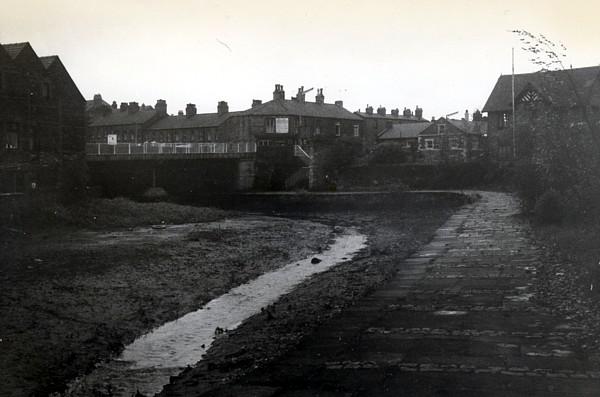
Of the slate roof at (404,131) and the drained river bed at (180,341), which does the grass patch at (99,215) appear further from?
the slate roof at (404,131)

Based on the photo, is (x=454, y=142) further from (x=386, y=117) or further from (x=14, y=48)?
(x=14, y=48)

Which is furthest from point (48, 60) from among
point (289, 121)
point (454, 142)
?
point (454, 142)

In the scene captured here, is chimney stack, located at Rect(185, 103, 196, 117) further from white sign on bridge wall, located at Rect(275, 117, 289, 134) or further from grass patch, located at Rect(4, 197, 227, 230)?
grass patch, located at Rect(4, 197, 227, 230)

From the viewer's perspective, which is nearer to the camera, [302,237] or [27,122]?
[302,237]

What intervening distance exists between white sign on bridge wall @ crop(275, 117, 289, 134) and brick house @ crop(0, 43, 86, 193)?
30.3 meters

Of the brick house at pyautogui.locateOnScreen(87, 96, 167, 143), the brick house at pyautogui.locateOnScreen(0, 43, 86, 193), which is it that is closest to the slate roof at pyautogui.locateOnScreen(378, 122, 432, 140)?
the brick house at pyautogui.locateOnScreen(87, 96, 167, 143)

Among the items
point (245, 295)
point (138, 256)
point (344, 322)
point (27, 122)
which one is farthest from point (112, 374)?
point (27, 122)

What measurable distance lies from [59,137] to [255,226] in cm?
1762

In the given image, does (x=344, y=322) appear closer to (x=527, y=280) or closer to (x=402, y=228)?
(x=527, y=280)

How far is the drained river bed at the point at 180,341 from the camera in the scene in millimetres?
9930

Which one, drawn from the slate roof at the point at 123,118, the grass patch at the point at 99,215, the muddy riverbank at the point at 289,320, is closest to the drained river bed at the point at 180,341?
the muddy riverbank at the point at 289,320

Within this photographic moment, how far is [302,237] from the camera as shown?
31.9m

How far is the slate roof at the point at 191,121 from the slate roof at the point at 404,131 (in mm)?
21470

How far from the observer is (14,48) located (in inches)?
1612
